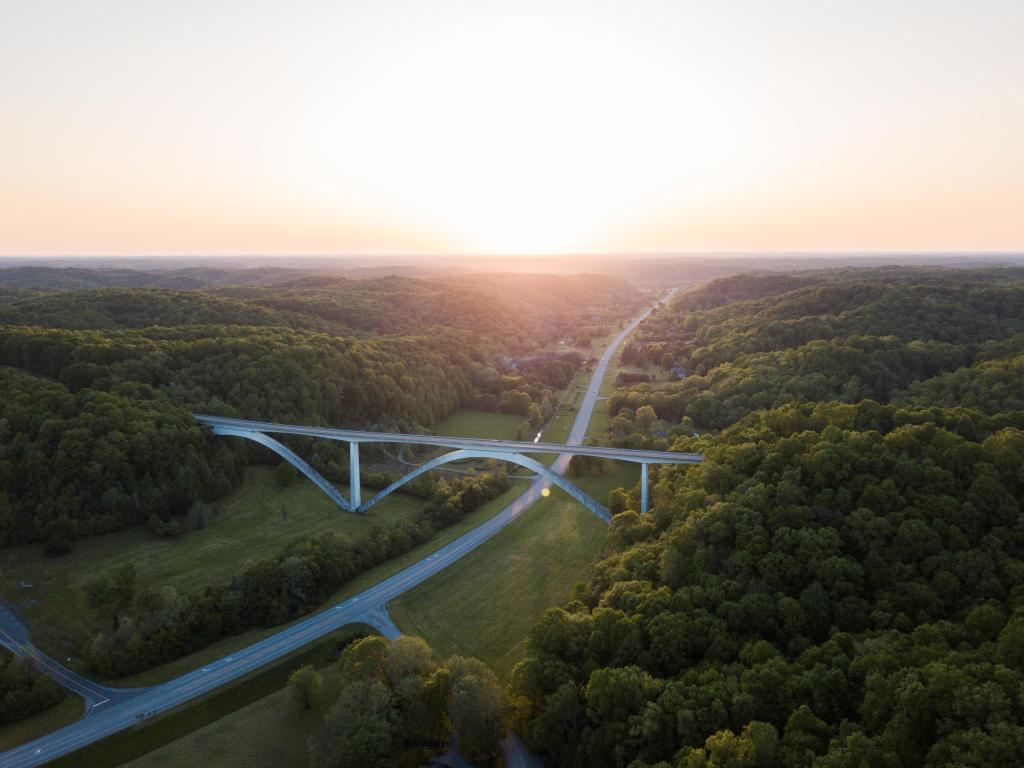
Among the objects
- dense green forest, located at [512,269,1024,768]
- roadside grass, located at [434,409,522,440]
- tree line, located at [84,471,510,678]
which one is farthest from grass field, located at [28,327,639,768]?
roadside grass, located at [434,409,522,440]

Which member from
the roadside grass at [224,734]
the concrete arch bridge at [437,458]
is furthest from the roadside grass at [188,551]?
the roadside grass at [224,734]

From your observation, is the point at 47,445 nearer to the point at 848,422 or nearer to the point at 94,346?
the point at 94,346

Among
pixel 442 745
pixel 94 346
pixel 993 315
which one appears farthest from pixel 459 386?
pixel 993 315

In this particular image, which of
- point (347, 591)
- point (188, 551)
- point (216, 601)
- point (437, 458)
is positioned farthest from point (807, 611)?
point (188, 551)

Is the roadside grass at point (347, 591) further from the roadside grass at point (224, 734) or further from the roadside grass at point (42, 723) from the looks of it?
the roadside grass at point (224, 734)

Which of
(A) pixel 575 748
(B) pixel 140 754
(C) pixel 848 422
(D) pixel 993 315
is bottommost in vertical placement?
(B) pixel 140 754

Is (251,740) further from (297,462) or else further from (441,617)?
(297,462)
